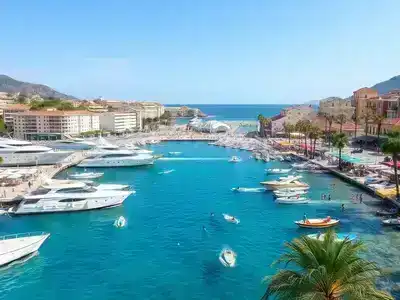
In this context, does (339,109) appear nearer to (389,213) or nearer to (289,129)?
(289,129)

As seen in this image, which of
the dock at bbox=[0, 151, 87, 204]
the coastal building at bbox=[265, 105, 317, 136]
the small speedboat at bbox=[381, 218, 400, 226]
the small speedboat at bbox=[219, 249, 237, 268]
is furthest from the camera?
the coastal building at bbox=[265, 105, 317, 136]

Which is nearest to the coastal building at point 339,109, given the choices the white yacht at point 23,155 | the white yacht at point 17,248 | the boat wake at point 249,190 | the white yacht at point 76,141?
the white yacht at point 76,141

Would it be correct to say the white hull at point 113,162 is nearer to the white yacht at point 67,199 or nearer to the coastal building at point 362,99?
the white yacht at point 67,199

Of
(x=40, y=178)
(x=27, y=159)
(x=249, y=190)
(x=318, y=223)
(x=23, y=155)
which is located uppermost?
(x=23, y=155)

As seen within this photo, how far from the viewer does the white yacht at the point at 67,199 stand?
42312mm

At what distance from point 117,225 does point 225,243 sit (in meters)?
10.8

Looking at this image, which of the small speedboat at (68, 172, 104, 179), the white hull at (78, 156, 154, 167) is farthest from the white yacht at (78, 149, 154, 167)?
the small speedboat at (68, 172, 104, 179)

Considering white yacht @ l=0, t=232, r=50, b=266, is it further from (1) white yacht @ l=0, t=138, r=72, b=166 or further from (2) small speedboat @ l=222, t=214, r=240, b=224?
(1) white yacht @ l=0, t=138, r=72, b=166

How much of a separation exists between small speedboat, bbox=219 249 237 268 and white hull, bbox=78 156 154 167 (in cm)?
4959

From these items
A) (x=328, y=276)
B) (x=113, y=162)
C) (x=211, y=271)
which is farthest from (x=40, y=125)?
(x=328, y=276)

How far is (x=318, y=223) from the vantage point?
3709 centimetres

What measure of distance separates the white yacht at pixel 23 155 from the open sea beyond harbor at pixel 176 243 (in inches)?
1005

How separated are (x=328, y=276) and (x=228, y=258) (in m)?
19.2

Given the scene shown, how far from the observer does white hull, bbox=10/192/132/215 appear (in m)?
42.0
